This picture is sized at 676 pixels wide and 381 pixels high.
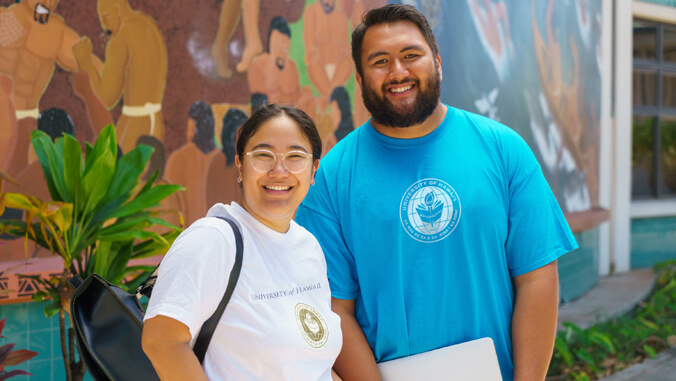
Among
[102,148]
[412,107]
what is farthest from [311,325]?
[102,148]

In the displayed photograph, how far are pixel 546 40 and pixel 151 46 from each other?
4.94 metres

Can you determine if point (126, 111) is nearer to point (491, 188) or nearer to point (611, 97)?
point (491, 188)

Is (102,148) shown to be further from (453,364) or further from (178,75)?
(453,364)

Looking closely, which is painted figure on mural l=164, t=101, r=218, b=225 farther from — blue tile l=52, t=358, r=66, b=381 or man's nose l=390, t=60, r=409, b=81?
man's nose l=390, t=60, r=409, b=81

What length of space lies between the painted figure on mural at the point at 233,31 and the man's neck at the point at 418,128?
2404mm

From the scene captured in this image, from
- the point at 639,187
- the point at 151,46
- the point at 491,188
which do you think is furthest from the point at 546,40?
the point at 491,188

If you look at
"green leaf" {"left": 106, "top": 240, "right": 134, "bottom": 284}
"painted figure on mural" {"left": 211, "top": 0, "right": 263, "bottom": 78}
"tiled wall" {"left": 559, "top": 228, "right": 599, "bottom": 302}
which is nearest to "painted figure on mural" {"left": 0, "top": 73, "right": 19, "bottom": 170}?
"green leaf" {"left": 106, "top": 240, "right": 134, "bottom": 284}

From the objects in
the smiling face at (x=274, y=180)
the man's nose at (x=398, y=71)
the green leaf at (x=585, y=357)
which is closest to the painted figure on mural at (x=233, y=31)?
the man's nose at (x=398, y=71)

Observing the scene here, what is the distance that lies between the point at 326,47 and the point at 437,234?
3.19 m

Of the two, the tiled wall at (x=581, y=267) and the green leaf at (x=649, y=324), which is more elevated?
the tiled wall at (x=581, y=267)

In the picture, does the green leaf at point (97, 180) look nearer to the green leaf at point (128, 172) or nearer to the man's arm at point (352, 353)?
the green leaf at point (128, 172)

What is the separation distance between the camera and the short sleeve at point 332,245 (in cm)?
219

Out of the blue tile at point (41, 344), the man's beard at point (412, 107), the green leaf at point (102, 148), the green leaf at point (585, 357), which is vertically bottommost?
the green leaf at point (585, 357)

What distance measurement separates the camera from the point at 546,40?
7523 mm
